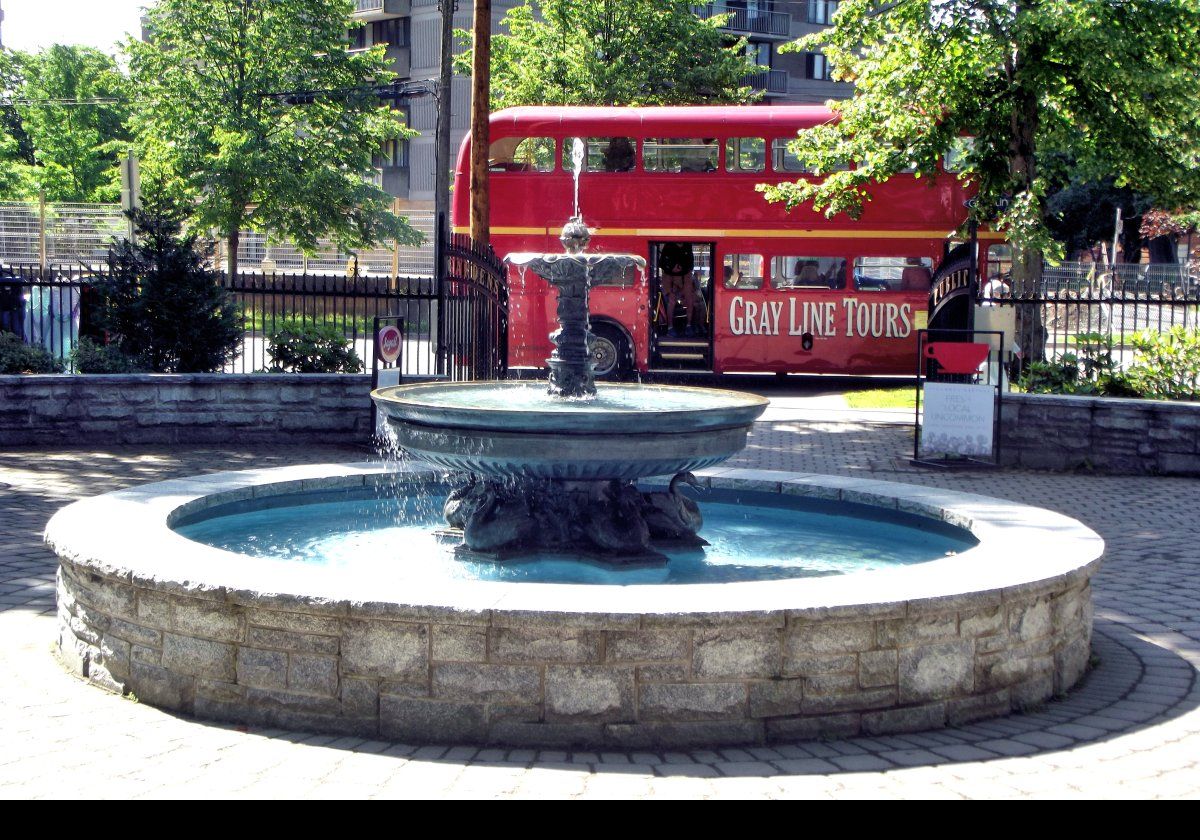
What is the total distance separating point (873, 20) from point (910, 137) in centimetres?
168

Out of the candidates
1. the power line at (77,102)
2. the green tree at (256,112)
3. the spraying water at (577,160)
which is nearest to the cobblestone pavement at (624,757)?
the spraying water at (577,160)

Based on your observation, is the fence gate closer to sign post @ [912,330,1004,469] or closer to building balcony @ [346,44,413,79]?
sign post @ [912,330,1004,469]

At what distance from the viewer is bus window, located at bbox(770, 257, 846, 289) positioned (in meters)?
23.2

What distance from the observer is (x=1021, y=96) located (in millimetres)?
17578

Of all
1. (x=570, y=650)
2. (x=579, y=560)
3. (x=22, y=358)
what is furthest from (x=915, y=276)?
(x=570, y=650)

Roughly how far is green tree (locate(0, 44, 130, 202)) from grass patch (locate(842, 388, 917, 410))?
37836mm

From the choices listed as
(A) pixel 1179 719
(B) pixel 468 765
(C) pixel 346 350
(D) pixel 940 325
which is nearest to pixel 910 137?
(D) pixel 940 325

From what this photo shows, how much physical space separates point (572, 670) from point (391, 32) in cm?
5958

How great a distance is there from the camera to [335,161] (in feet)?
110

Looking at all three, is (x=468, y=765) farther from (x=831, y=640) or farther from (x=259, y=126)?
(x=259, y=126)

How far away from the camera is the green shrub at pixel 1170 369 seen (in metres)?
14.8

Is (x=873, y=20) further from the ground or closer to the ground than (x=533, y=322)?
further from the ground

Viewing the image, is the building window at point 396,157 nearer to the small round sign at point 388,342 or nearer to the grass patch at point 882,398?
the grass patch at point 882,398

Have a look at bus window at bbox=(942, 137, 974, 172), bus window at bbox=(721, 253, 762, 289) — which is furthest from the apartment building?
bus window at bbox=(942, 137, 974, 172)
